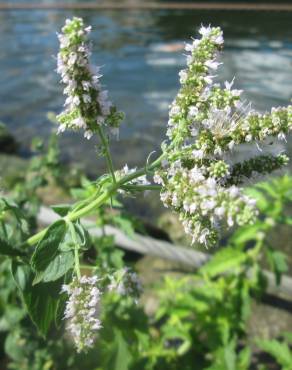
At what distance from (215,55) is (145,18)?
13.3 meters

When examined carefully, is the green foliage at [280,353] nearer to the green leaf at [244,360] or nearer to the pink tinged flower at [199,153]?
the green leaf at [244,360]

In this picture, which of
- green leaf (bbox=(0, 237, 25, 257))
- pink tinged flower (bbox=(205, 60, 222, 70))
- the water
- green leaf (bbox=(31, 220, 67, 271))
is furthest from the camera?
the water

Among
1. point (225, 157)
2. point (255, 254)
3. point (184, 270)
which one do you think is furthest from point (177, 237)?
point (225, 157)

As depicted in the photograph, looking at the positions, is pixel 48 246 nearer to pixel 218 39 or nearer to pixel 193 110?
pixel 193 110

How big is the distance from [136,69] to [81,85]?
8.47 meters

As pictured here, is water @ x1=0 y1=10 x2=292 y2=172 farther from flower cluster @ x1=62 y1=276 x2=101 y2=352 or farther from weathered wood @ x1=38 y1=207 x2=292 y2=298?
flower cluster @ x1=62 y1=276 x2=101 y2=352

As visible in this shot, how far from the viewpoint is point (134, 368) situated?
113 inches

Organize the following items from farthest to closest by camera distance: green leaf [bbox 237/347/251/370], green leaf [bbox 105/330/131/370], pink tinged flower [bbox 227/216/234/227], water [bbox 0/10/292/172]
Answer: water [bbox 0/10/292/172] → green leaf [bbox 237/347/251/370] → green leaf [bbox 105/330/131/370] → pink tinged flower [bbox 227/216/234/227]

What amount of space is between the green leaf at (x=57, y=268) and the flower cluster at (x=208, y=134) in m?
0.37

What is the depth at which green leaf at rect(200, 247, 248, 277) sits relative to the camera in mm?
3264

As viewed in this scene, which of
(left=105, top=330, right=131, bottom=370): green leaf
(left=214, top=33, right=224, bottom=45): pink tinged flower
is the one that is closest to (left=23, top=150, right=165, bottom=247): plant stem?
(left=214, top=33, right=224, bottom=45): pink tinged flower

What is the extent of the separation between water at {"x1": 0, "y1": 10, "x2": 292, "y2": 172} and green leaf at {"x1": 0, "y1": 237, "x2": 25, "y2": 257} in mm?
5182

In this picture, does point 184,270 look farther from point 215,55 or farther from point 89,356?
point 215,55

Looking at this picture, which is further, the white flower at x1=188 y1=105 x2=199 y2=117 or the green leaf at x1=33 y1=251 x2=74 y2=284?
the green leaf at x1=33 y1=251 x2=74 y2=284
